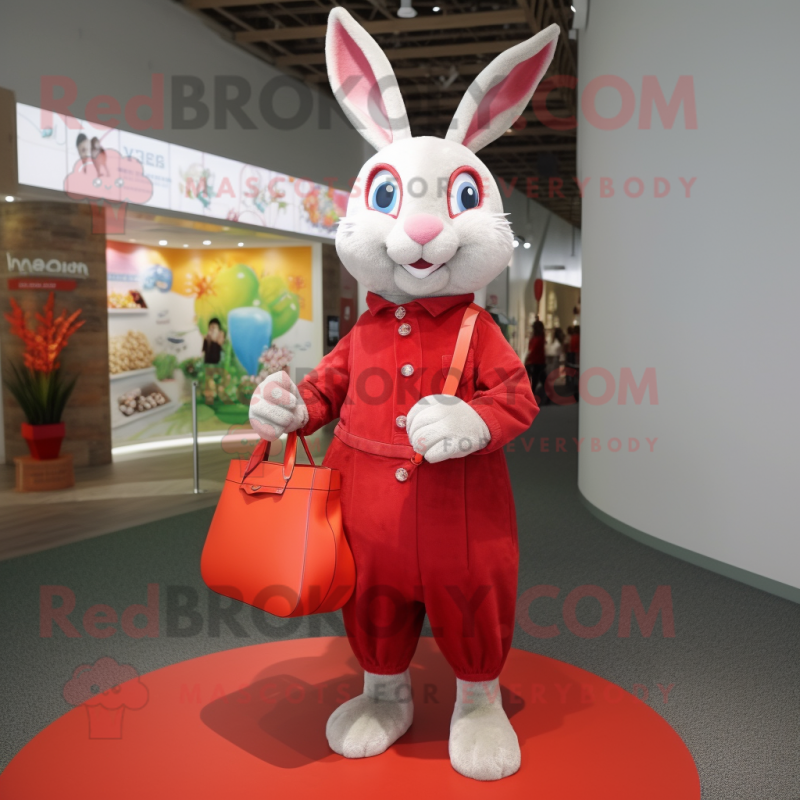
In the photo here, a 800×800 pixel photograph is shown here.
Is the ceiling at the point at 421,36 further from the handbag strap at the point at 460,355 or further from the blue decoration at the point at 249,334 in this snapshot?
the handbag strap at the point at 460,355

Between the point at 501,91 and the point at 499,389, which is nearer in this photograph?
the point at 499,389

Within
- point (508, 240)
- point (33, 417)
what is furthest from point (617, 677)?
point (33, 417)

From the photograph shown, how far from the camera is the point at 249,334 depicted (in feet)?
25.3

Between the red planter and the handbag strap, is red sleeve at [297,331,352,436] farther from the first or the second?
the red planter

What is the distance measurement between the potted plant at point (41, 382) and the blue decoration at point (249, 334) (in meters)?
2.11

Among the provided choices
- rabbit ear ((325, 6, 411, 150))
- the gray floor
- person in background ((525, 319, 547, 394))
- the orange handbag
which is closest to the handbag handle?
the orange handbag

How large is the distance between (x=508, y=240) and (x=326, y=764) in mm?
1322

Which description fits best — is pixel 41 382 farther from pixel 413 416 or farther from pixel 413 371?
pixel 413 416

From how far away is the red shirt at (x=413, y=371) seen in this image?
183 cm

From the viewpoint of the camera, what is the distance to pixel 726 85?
3.44 meters

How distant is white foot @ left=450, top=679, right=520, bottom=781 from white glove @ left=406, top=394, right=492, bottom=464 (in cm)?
65

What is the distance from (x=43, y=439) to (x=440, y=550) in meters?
4.35

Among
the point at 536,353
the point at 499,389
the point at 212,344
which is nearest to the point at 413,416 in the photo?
the point at 499,389

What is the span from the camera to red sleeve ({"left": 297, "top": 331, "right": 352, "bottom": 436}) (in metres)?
2.02
